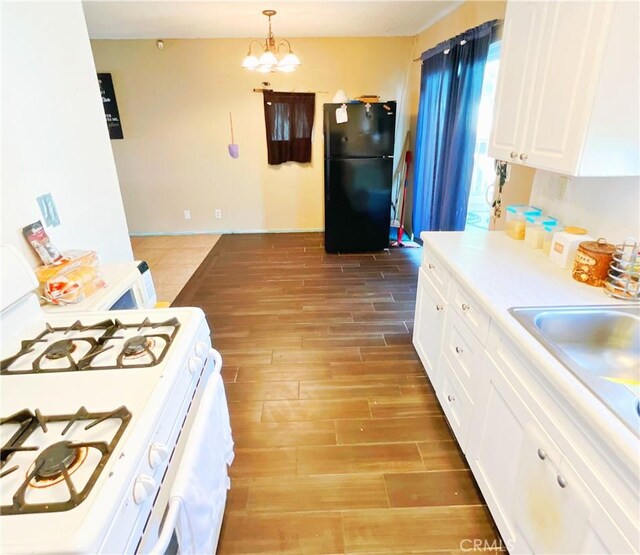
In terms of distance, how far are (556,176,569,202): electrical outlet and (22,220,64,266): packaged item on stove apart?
2.35 m

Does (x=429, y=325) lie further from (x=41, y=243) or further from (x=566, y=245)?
(x=41, y=243)

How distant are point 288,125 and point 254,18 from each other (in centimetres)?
134

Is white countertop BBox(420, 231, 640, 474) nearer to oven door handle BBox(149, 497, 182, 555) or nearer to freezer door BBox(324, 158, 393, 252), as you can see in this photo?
oven door handle BBox(149, 497, 182, 555)

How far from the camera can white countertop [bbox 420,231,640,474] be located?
0.83 metres

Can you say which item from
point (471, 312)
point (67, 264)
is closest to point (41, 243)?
point (67, 264)

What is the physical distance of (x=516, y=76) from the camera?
1802mm

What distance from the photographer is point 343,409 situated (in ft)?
6.77

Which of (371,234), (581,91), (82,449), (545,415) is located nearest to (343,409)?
(545,415)

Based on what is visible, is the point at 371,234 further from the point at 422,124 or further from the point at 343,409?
the point at 343,409

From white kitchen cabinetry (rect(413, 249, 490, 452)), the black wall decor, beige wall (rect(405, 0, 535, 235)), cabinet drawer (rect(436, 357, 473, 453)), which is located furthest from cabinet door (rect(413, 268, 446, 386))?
the black wall decor

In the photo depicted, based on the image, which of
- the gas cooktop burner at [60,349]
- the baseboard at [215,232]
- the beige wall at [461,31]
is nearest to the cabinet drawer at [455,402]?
the beige wall at [461,31]

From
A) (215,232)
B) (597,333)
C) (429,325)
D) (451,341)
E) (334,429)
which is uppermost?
(597,333)

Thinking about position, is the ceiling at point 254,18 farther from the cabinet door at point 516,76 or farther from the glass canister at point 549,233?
the glass canister at point 549,233

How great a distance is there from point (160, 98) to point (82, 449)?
4.98m
